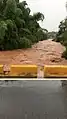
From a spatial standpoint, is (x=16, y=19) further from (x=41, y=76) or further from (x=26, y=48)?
(x=41, y=76)

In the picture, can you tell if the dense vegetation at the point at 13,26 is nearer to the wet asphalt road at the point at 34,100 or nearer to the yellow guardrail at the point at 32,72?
the yellow guardrail at the point at 32,72

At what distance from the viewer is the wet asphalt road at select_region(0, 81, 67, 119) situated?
585 cm

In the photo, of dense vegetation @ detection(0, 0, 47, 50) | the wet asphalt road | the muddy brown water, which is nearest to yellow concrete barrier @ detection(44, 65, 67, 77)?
the muddy brown water

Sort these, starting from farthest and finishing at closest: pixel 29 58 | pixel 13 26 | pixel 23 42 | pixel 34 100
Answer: pixel 23 42 < pixel 13 26 < pixel 29 58 < pixel 34 100

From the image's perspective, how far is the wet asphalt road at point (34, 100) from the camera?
230 inches

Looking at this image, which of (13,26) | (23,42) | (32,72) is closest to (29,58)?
(13,26)

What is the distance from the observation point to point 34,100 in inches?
270

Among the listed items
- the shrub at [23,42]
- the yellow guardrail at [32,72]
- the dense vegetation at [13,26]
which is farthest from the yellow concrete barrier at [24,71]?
the shrub at [23,42]

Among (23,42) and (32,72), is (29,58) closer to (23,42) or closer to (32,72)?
(23,42)

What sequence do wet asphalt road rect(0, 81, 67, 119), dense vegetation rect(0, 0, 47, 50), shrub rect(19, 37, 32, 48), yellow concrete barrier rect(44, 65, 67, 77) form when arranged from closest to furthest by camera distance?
1. wet asphalt road rect(0, 81, 67, 119)
2. yellow concrete barrier rect(44, 65, 67, 77)
3. dense vegetation rect(0, 0, 47, 50)
4. shrub rect(19, 37, 32, 48)

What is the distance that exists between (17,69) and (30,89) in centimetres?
191

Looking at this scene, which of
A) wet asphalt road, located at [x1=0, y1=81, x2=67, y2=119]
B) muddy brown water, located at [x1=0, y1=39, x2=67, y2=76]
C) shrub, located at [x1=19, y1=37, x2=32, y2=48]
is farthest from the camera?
shrub, located at [x1=19, y1=37, x2=32, y2=48]

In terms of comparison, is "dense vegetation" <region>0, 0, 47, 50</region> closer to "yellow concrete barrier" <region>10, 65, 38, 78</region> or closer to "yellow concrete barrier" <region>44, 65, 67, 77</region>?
"yellow concrete barrier" <region>10, 65, 38, 78</region>

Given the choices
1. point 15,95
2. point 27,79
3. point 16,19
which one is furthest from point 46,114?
point 16,19
